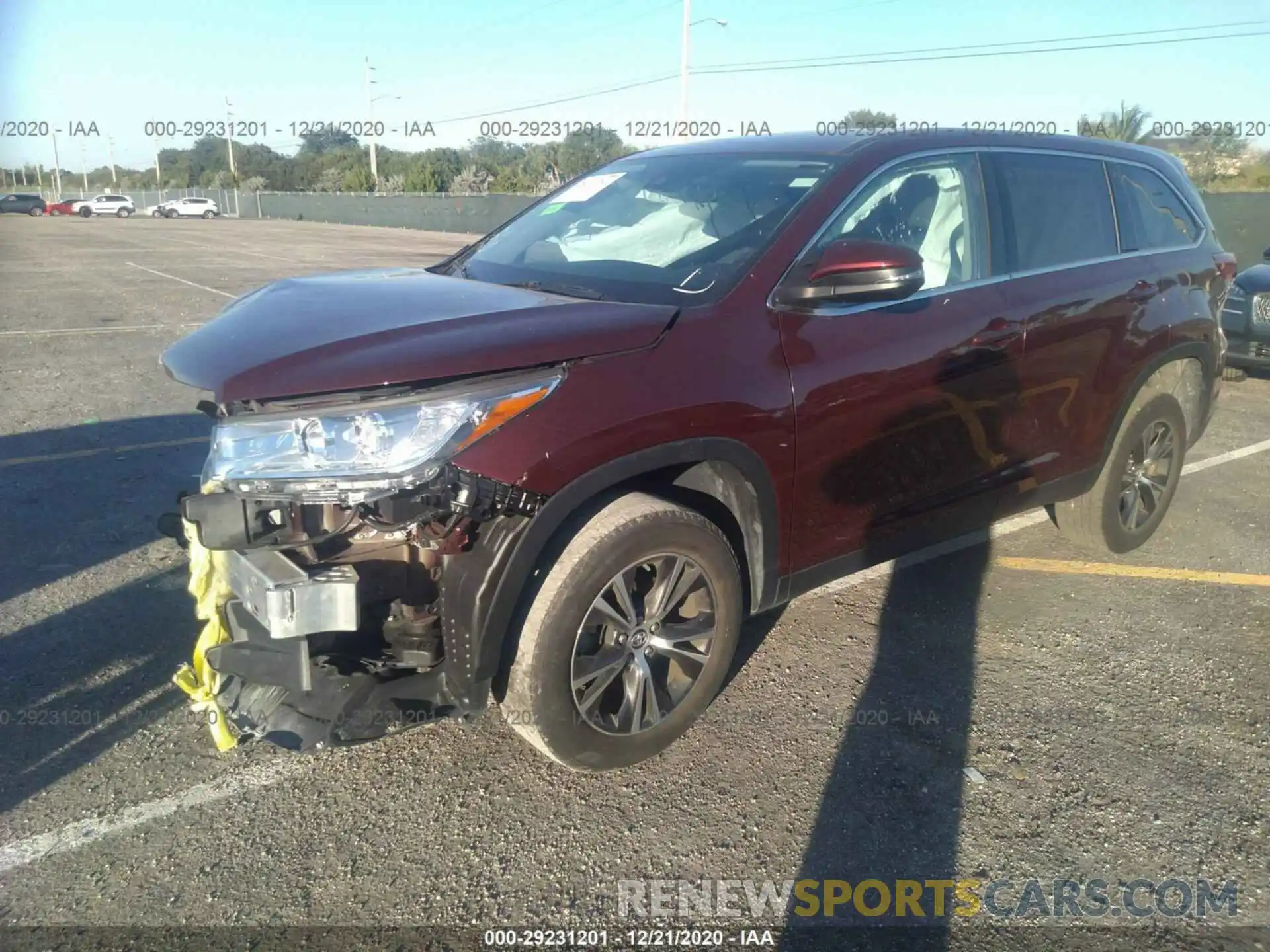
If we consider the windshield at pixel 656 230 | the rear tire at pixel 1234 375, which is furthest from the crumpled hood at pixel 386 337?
the rear tire at pixel 1234 375

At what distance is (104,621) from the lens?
3.88 metres

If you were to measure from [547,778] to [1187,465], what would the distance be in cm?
566

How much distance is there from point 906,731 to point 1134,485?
2323mm

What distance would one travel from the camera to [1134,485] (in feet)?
16.0

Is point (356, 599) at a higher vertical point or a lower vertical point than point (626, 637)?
higher

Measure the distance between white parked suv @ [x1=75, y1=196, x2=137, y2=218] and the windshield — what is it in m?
70.7

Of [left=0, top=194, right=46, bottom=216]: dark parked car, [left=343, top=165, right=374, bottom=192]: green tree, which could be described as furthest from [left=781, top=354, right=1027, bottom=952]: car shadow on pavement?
[left=0, top=194, right=46, bottom=216]: dark parked car

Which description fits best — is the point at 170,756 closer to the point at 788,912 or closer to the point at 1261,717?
the point at 788,912

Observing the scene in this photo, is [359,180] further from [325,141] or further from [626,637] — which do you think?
[626,637]

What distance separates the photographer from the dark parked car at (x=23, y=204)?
59.2 m

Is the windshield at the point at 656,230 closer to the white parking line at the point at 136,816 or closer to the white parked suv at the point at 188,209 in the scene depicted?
the white parking line at the point at 136,816

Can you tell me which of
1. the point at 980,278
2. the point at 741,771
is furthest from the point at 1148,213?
the point at 741,771

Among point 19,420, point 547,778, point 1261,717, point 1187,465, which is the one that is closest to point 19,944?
point 547,778

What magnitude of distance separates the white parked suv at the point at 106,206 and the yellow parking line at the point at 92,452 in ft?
222
